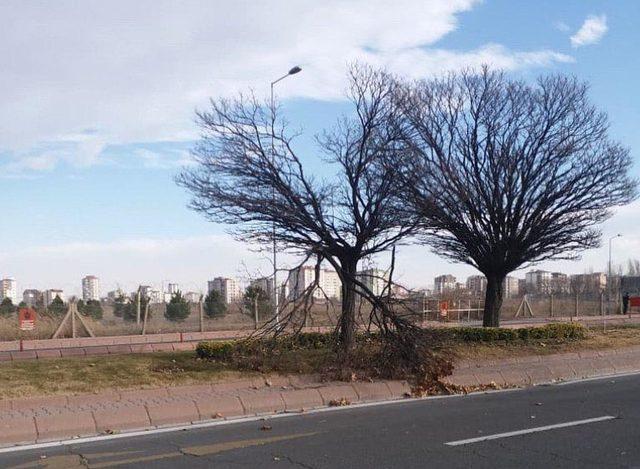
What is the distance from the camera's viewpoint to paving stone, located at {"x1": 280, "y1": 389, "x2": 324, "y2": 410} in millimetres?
10773

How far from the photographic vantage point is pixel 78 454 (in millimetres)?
7664

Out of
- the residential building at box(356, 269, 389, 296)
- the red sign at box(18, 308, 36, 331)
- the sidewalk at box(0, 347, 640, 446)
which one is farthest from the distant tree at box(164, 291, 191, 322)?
the sidewalk at box(0, 347, 640, 446)

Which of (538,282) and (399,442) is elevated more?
(538,282)

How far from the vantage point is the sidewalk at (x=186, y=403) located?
8.76m

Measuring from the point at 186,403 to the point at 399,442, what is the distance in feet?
10.9

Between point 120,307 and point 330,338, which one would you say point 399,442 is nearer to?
point 330,338

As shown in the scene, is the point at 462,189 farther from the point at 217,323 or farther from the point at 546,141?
the point at 217,323

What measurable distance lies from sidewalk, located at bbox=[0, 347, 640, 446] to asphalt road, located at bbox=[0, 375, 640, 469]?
0.66 m

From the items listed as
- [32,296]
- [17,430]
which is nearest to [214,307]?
[32,296]

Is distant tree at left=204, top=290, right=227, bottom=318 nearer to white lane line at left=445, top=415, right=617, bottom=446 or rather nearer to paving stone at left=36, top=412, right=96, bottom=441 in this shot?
paving stone at left=36, top=412, right=96, bottom=441

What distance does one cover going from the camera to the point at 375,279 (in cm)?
1400

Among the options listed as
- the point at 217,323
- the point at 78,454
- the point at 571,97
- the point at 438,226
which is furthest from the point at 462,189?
the point at 217,323

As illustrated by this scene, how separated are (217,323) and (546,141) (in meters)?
15.9

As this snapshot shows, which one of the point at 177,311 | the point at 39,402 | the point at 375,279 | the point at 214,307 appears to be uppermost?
the point at 375,279
